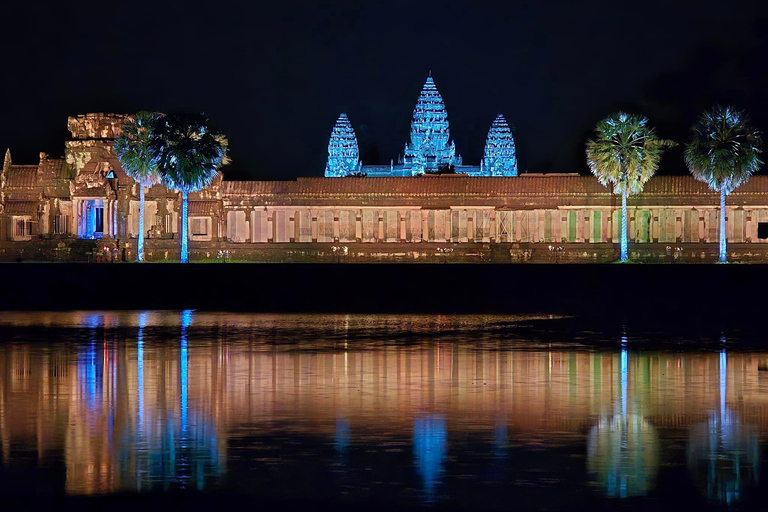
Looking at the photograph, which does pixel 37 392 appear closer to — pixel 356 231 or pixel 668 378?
pixel 668 378

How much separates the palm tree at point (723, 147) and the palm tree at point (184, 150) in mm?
25278

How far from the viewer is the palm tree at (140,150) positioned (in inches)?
2817

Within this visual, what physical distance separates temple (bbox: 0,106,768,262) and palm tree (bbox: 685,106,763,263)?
637 centimetres

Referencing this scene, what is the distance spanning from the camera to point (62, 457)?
48.3 feet

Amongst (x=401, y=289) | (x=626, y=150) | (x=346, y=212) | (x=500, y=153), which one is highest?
(x=500, y=153)

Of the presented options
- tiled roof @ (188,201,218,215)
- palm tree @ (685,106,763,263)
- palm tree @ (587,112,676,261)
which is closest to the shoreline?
palm tree @ (685,106,763,263)

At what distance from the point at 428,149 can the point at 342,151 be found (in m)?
10.1

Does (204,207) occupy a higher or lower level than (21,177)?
lower

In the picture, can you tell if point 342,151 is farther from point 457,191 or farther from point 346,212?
point 457,191

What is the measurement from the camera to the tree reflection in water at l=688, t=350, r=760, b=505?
43.3ft

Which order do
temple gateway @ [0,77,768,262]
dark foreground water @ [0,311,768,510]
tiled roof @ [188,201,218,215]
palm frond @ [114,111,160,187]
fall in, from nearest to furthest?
dark foreground water @ [0,311,768,510], palm frond @ [114,111,160,187], temple gateway @ [0,77,768,262], tiled roof @ [188,201,218,215]

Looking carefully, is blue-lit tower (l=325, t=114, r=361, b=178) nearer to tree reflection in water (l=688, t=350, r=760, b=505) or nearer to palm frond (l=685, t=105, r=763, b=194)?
palm frond (l=685, t=105, r=763, b=194)

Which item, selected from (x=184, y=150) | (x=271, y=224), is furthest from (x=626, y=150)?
(x=271, y=224)

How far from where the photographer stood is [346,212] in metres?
85.2
